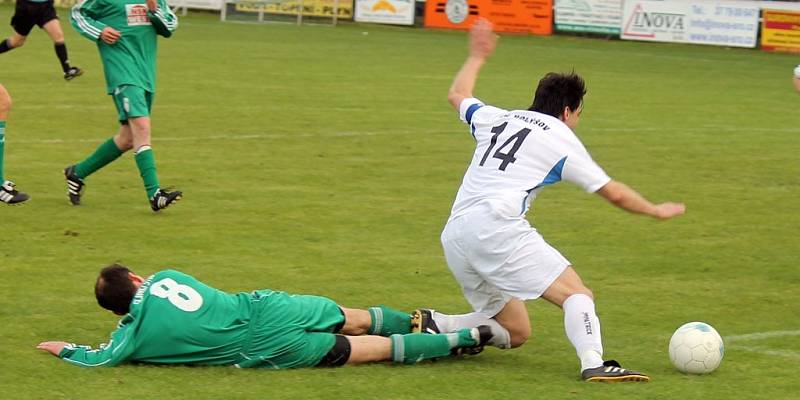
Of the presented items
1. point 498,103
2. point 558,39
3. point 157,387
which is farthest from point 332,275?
point 558,39

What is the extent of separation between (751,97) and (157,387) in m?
17.7

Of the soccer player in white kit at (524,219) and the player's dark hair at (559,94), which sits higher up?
the player's dark hair at (559,94)

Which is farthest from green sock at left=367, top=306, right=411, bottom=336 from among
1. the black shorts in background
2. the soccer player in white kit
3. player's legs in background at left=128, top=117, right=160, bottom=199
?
the black shorts in background

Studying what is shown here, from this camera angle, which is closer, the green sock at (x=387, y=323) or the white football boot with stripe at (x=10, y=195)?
the green sock at (x=387, y=323)

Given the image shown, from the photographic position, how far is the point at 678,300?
28.8 feet

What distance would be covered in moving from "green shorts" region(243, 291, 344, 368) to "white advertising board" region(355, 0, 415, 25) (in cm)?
3081

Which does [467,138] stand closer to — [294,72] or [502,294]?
[294,72]

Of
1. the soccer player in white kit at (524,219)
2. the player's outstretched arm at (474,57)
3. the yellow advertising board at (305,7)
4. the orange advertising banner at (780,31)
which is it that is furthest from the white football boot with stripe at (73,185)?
the yellow advertising board at (305,7)

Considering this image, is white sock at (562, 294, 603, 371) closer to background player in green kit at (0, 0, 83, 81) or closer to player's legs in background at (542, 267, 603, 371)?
player's legs in background at (542, 267, 603, 371)

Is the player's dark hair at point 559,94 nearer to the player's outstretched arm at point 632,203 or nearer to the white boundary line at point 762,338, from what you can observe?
the player's outstretched arm at point 632,203

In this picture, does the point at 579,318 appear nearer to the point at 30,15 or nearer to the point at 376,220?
the point at 376,220

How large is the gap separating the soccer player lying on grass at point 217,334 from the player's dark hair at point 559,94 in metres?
1.38

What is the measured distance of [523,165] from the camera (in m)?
6.84

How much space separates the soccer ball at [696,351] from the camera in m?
6.82
